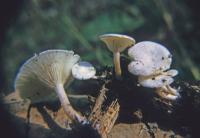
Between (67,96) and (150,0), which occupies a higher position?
(150,0)

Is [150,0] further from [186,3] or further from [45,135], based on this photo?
[45,135]

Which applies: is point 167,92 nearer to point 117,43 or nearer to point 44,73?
point 117,43

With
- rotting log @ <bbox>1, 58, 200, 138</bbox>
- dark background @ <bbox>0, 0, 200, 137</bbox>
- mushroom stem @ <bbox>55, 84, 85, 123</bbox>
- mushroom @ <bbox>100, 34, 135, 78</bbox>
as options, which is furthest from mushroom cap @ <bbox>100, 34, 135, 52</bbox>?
dark background @ <bbox>0, 0, 200, 137</bbox>

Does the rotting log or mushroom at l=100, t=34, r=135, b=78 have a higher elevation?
mushroom at l=100, t=34, r=135, b=78

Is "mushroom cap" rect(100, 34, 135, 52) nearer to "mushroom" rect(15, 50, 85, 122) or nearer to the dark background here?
"mushroom" rect(15, 50, 85, 122)

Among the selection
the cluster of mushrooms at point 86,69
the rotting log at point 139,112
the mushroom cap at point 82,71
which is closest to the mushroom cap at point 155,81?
the cluster of mushrooms at point 86,69

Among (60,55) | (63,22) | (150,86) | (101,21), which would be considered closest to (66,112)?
(60,55)
